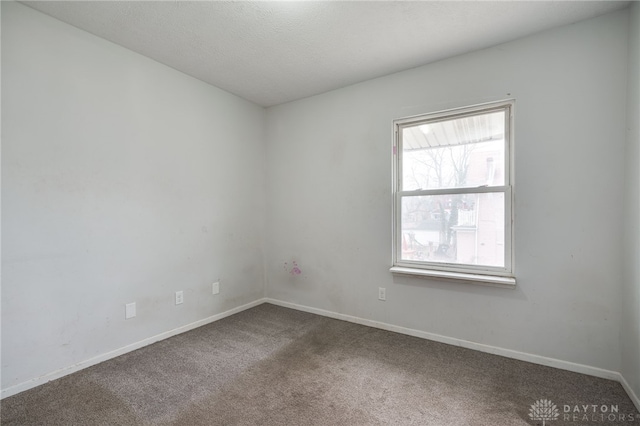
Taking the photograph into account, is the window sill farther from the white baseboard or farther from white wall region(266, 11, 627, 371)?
the white baseboard

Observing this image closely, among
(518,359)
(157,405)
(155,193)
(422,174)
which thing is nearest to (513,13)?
(422,174)

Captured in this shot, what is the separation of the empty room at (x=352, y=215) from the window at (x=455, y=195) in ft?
0.06

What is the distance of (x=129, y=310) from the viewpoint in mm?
2428

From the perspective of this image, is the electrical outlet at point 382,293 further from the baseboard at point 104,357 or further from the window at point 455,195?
the baseboard at point 104,357

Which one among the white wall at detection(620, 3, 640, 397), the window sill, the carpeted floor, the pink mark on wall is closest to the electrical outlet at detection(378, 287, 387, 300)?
the window sill

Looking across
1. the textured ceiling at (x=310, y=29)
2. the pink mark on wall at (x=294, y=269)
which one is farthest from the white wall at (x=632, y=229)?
the pink mark on wall at (x=294, y=269)

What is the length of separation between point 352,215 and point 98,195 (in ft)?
7.41

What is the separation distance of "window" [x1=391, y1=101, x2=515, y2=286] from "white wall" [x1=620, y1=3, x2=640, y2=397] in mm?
646

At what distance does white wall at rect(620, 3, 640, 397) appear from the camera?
5.76 ft

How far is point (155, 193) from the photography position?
2.62 metres

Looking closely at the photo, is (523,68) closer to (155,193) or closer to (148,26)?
(148,26)

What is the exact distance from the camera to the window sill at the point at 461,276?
7.47 feet

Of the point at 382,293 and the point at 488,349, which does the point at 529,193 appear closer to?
the point at 488,349

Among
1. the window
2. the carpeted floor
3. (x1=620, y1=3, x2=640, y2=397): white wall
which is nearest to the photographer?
the carpeted floor
